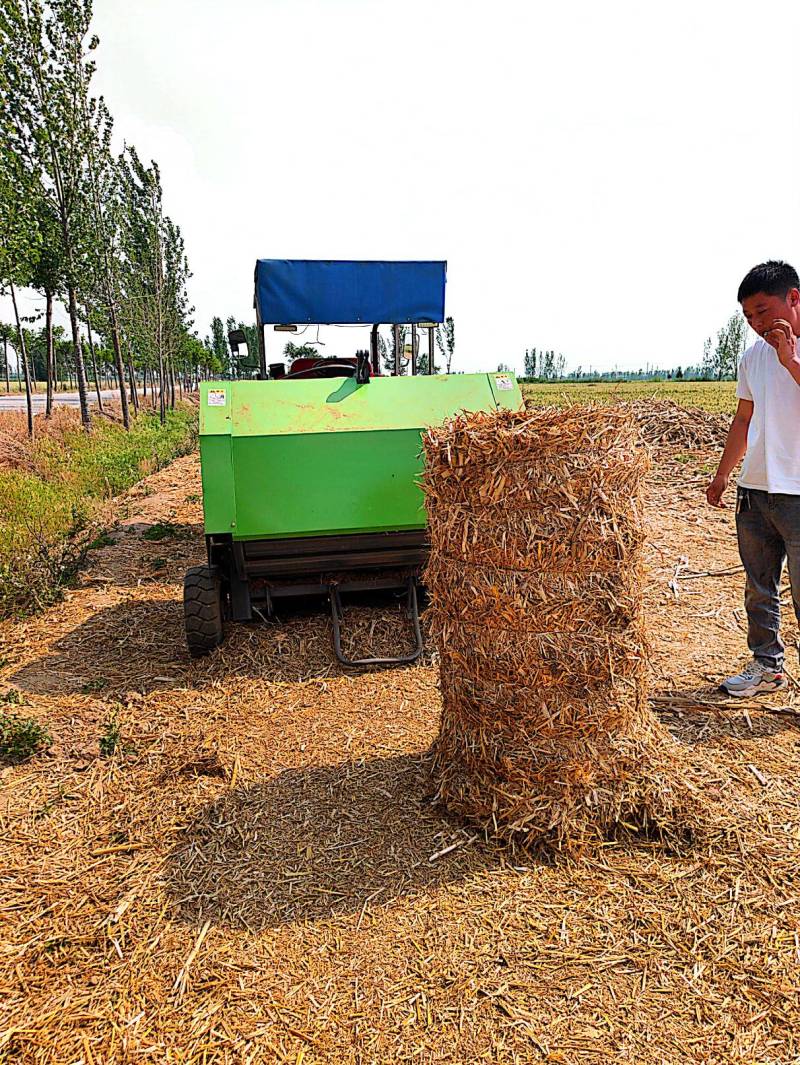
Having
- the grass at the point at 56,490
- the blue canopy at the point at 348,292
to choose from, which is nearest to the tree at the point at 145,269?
the grass at the point at 56,490

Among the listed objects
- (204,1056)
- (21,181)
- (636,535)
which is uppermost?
(21,181)

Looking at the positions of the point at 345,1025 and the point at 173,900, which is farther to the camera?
the point at 173,900

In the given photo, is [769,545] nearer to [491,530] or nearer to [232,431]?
[491,530]

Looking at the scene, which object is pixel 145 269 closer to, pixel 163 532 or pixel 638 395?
pixel 638 395

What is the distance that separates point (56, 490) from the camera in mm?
10953

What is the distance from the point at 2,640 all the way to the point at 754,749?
4909 mm

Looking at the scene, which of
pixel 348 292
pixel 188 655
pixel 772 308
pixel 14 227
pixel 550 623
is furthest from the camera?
Answer: pixel 14 227

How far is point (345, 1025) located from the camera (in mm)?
2180

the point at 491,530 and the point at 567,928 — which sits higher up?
the point at 491,530

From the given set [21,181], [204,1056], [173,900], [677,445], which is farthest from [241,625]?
[21,181]

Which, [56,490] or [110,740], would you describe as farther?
[56,490]

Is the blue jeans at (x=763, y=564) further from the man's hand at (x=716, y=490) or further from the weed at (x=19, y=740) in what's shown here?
the weed at (x=19, y=740)

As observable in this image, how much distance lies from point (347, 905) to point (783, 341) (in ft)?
9.78

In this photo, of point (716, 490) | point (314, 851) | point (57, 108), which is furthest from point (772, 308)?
point (57, 108)
